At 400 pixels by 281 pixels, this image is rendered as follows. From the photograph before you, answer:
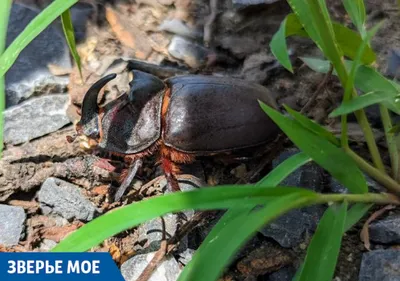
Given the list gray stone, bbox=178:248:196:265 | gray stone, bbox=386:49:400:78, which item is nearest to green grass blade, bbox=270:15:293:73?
gray stone, bbox=178:248:196:265

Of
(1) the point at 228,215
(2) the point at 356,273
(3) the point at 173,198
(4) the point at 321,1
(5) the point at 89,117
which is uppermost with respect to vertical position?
A: (4) the point at 321,1

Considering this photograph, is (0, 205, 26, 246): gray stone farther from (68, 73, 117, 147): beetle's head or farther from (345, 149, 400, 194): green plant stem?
(345, 149, 400, 194): green plant stem

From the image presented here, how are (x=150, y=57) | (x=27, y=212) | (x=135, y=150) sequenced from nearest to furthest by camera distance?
(x=27, y=212), (x=135, y=150), (x=150, y=57)

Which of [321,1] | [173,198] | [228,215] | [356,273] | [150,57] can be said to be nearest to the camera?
[173,198]

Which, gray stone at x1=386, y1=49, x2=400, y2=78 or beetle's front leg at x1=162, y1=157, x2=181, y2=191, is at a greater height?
gray stone at x1=386, y1=49, x2=400, y2=78

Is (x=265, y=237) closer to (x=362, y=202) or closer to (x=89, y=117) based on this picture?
(x=362, y=202)

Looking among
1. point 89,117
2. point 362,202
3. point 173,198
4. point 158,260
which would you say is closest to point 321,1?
point 362,202

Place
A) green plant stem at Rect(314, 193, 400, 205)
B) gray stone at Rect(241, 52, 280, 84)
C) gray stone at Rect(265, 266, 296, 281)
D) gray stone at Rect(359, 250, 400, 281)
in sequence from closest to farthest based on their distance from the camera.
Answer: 1. green plant stem at Rect(314, 193, 400, 205)
2. gray stone at Rect(359, 250, 400, 281)
3. gray stone at Rect(265, 266, 296, 281)
4. gray stone at Rect(241, 52, 280, 84)
